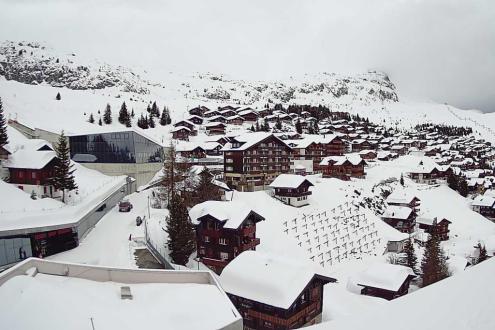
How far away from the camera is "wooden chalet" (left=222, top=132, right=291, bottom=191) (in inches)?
1925

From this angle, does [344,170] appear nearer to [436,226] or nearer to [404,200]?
[404,200]

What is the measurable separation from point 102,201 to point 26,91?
224ft

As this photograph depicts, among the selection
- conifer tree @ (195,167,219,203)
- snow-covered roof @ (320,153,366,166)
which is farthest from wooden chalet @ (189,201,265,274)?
snow-covered roof @ (320,153,366,166)

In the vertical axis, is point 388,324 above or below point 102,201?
above

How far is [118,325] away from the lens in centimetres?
827

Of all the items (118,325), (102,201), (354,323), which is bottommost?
(102,201)

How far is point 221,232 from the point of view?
28516 mm

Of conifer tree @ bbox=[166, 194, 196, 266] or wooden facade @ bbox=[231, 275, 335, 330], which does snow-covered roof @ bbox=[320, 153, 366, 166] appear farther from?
wooden facade @ bbox=[231, 275, 335, 330]

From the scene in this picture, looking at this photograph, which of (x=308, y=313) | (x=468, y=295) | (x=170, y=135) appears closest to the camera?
(x=468, y=295)

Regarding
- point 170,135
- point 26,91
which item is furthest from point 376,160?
point 26,91

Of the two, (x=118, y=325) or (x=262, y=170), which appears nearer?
(x=118, y=325)

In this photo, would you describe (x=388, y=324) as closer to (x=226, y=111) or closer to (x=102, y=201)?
(x=102, y=201)

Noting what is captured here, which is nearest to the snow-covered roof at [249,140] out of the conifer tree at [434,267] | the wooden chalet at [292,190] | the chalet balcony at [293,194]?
the wooden chalet at [292,190]

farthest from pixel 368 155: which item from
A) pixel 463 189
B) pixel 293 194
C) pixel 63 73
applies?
pixel 63 73
